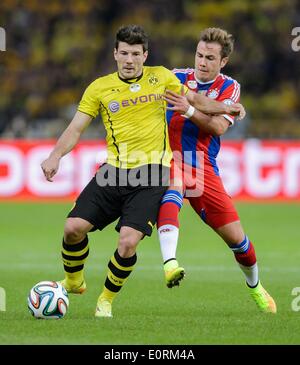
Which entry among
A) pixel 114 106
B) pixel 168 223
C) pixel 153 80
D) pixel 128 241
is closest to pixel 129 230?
pixel 128 241

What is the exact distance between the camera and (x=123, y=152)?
292 inches

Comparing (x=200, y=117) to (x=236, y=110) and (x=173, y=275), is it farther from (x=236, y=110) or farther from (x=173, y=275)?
(x=173, y=275)

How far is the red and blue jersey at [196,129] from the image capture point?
316 inches

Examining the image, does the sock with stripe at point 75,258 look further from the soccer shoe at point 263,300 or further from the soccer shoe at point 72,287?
the soccer shoe at point 263,300

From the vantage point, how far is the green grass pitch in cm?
651

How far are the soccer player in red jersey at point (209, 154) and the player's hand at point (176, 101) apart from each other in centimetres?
23

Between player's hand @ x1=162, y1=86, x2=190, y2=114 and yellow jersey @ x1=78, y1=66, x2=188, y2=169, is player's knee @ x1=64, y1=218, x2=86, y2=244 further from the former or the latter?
player's hand @ x1=162, y1=86, x2=190, y2=114

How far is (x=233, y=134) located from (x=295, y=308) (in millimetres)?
11819

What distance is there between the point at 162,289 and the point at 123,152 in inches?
95.7

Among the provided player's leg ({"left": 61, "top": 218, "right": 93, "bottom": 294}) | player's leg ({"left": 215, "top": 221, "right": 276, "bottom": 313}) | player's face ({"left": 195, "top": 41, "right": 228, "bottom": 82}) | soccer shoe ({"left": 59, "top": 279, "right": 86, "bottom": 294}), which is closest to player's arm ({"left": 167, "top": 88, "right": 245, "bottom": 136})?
player's face ({"left": 195, "top": 41, "right": 228, "bottom": 82})

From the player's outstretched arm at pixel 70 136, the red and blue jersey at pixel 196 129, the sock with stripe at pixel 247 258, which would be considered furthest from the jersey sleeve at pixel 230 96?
the player's outstretched arm at pixel 70 136

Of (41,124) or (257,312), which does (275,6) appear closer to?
(41,124)

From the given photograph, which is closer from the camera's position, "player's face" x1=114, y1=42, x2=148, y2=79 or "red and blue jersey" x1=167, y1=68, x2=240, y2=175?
"player's face" x1=114, y1=42, x2=148, y2=79

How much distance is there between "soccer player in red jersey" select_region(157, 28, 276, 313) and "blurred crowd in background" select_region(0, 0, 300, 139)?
43.8ft
